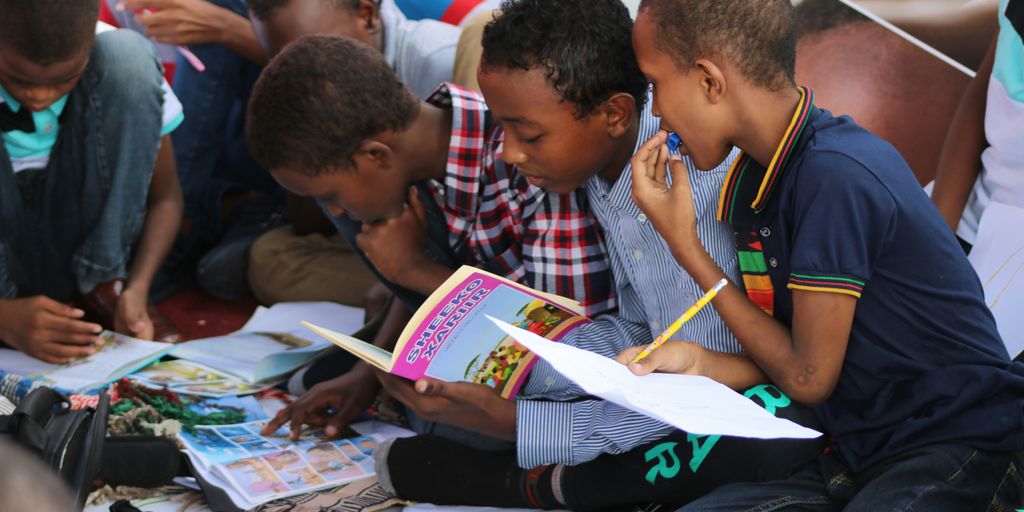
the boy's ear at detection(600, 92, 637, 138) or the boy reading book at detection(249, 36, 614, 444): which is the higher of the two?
the boy's ear at detection(600, 92, 637, 138)

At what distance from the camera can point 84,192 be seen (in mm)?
2289

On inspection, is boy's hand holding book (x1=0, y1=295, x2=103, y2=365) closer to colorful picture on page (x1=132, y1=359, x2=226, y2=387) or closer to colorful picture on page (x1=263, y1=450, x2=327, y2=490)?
colorful picture on page (x1=132, y1=359, x2=226, y2=387)

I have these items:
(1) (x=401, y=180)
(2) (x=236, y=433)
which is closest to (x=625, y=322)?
(1) (x=401, y=180)

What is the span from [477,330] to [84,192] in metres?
1.16

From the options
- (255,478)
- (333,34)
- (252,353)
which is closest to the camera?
(255,478)

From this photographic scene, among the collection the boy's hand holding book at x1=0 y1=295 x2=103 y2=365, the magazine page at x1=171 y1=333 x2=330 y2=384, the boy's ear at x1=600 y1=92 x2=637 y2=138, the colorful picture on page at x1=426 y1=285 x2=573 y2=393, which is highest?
the boy's ear at x1=600 y1=92 x2=637 y2=138

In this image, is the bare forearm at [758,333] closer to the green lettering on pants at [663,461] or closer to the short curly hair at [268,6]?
the green lettering on pants at [663,461]

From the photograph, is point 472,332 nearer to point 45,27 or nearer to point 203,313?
point 45,27

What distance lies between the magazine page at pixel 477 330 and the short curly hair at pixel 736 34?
42cm

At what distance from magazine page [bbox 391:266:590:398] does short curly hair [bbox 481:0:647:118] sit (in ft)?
0.98

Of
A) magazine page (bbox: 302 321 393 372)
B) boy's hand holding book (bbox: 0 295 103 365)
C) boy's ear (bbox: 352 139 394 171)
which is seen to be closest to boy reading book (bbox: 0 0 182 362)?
boy's hand holding book (bbox: 0 295 103 365)

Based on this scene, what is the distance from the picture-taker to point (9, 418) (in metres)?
1.30

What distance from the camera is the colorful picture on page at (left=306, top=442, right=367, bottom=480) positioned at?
1.73 meters

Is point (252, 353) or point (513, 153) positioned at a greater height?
point (513, 153)
